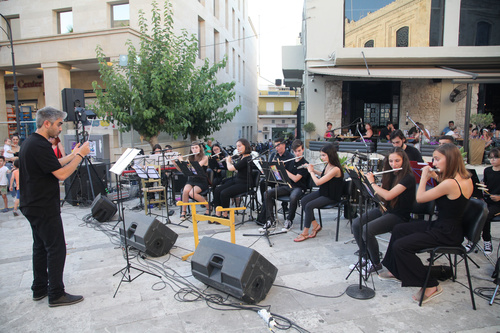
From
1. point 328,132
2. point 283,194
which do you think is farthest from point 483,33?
point 283,194

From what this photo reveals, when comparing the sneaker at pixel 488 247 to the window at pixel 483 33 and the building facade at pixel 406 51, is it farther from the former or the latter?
the window at pixel 483 33

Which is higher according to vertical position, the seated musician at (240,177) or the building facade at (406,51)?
the building facade at (406,51)

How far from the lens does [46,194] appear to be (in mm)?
3297

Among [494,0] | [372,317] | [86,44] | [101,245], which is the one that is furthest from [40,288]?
[494,0]

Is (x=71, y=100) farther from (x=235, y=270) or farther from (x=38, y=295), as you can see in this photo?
(x=235, y=270)

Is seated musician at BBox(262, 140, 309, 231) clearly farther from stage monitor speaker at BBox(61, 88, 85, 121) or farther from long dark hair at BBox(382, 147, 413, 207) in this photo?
stage monitor speaker at BBox(61, 88, 85, 121)

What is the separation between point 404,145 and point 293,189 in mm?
1922

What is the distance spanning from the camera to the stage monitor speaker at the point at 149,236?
440cm

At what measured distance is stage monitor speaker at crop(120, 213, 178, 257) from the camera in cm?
440

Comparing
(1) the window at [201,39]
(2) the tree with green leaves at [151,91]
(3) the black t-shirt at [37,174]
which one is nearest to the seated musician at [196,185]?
(2) the tree with green leaves at [151,91]

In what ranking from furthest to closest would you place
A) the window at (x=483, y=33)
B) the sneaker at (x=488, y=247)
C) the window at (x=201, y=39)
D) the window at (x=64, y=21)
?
1. the window at (x=201, y=39)
2. the window at (x=64, y=21)
3. the window at (x=483, y=33)
4. the sneaker at (x=488, y=247)

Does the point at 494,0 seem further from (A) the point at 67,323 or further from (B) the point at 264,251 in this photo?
(A) the point at 67,323

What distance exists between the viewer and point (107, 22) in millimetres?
13289

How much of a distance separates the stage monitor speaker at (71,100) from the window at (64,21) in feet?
24.8
